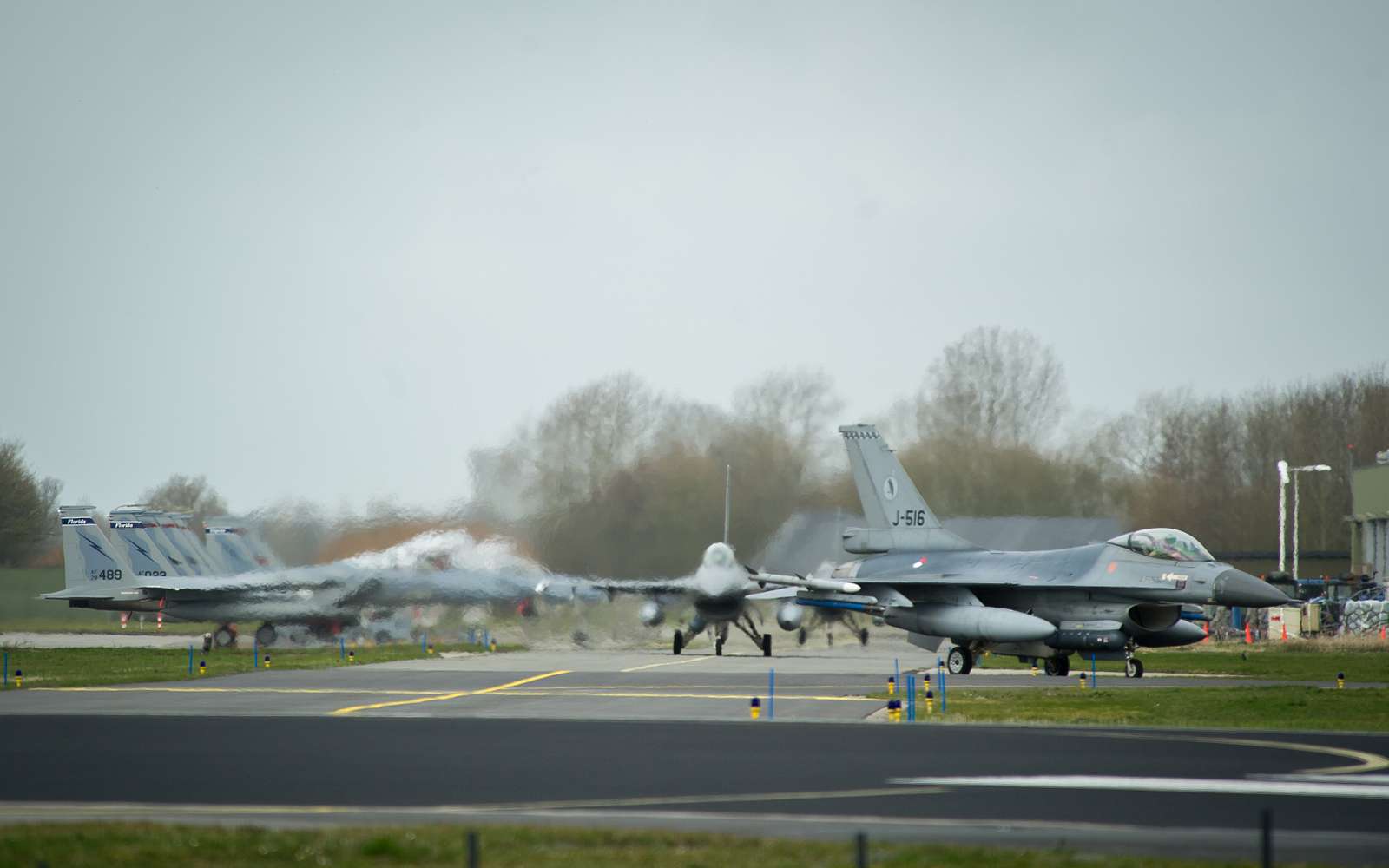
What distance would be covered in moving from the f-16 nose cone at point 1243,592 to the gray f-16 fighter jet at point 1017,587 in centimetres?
2

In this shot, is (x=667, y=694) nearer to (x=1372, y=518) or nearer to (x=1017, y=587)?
(x=1017, y=587)

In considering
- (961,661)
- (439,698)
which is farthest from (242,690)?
(961,661)

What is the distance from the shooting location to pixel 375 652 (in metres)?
46.3

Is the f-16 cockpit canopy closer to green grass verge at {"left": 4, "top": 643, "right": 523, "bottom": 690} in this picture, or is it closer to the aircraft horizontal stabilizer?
the aircraft horizontal stabilizer

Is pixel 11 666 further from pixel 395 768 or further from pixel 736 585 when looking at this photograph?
pixel 395 768

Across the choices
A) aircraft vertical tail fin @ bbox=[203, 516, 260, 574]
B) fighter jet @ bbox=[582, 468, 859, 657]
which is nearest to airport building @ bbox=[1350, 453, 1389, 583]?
fighter jet @ bbox=[582, 468, 859, 657]

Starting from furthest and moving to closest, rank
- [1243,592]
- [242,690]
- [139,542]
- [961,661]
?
[139,542] < [961,661] < [1243,592] < [242,690]

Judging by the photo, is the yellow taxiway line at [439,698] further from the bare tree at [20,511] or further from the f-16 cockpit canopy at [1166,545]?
the bare tree at [20,511]

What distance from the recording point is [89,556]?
168ft

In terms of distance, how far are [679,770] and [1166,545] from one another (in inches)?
785

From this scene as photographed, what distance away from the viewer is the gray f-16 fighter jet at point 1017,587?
33281mm

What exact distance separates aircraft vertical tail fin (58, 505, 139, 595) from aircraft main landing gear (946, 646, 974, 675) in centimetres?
2957

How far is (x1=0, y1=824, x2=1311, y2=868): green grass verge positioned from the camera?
10.6m

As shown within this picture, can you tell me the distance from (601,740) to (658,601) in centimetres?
2237
